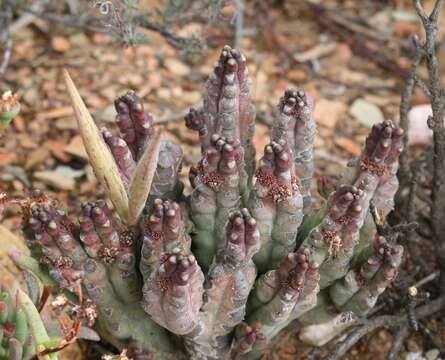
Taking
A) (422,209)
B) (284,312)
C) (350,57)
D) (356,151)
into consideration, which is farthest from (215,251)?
(350,57)

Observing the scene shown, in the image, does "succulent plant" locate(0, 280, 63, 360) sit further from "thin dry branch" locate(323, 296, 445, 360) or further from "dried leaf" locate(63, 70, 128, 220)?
"thin dry branch" locate(323, 296, 445, 360)

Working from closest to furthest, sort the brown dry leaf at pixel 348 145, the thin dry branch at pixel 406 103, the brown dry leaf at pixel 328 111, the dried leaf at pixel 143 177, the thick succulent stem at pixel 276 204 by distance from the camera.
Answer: the dried leaf at pixel 143 177 < the thick succulent stem at pixel 276 204 < the thin dry branch at pixel 406 103 < the brown dry leaf at pixel 348 145 < the brown dry leaf at pixel 328 111

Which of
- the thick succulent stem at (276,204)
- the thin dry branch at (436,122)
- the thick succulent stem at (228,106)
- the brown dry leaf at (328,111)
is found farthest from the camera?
the brown dry leaf at (328,111)

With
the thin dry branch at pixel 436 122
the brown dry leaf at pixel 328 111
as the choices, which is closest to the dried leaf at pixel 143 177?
the thin dry branch at pixel 436 122

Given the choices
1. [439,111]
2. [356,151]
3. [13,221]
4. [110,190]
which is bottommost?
[13,221]

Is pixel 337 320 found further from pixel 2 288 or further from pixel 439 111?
pixel 2 288

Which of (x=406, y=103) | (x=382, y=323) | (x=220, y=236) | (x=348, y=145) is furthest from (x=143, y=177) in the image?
(x=348, y=145)

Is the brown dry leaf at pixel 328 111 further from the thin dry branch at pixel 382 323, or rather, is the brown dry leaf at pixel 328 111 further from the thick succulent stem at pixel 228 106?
the thick succulent stem at pixel 228 106
